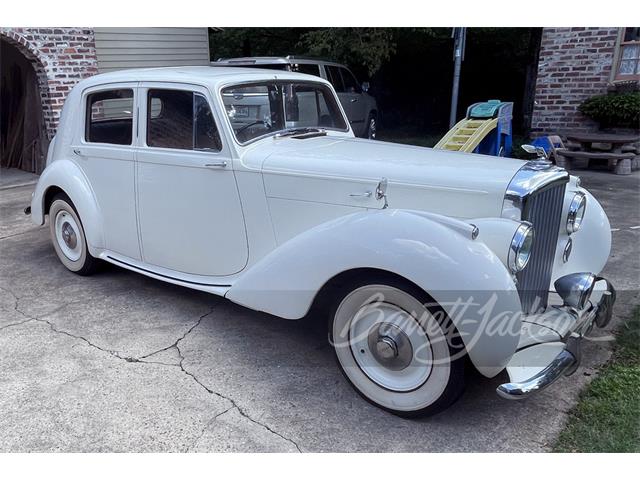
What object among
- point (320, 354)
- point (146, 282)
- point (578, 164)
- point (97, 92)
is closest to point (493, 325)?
point (320, 354)

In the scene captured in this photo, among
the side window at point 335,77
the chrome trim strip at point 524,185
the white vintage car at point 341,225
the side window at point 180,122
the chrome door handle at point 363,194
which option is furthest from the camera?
the side window at point 335,77

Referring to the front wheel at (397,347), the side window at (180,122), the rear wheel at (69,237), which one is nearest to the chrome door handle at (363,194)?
the front wheel at (397,347)

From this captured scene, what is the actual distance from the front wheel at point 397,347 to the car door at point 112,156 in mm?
1903

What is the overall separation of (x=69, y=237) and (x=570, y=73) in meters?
8.10

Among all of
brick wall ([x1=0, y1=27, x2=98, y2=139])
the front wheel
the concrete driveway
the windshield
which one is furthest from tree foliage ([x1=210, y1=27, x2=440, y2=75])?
the front wheel

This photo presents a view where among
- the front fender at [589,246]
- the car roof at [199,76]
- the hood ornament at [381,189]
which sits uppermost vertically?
the car roof at [199,76]

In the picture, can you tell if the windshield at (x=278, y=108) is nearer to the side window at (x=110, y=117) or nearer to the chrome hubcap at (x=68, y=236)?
the side window at (x=110, y=117)

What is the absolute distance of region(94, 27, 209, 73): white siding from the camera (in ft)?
28.2

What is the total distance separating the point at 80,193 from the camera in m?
3.89

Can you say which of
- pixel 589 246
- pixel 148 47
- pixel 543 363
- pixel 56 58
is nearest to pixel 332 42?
pixel 148 47

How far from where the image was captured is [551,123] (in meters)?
8.93

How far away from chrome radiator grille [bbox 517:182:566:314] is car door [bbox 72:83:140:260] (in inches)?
102

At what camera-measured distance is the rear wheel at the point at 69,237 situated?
4.11 meters

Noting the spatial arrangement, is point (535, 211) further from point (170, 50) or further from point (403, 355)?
point (170, 50)
